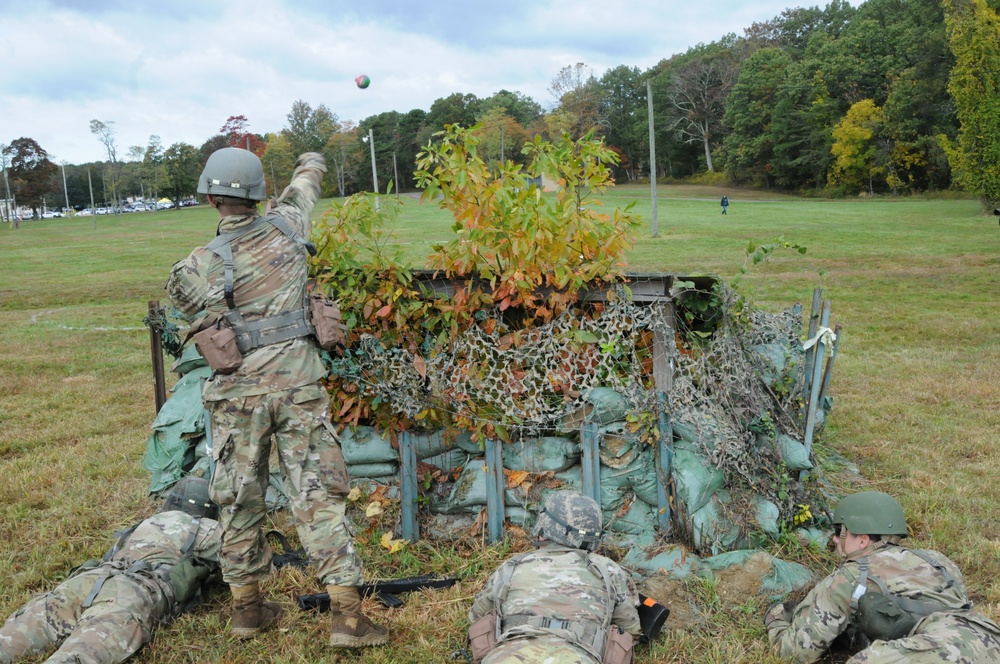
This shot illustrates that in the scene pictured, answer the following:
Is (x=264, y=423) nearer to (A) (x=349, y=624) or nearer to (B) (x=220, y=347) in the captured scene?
(B) (x=220, y=347)

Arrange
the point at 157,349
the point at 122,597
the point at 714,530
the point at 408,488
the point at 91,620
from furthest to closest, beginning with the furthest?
1. the point at 157,349
2. the point at 408,488
3. the point at 714,530
4. the point at 122,597
5. the point at 91,620

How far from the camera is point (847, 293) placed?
620 inches

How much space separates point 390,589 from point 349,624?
0.61 meters

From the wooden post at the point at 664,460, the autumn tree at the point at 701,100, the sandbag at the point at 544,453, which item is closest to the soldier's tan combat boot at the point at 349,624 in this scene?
the sandbag at the point at 544,453

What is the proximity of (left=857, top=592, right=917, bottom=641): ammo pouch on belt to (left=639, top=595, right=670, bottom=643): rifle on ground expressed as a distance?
90 centimetres

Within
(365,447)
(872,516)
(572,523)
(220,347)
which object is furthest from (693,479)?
(220,347)

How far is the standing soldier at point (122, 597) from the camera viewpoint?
3.87m

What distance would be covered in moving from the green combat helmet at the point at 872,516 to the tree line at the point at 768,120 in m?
Result: 34.6

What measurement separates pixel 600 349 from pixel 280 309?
75.4 inches

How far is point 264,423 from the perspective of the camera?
416 centimetres

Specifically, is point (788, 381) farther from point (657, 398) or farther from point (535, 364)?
point (535, 364)

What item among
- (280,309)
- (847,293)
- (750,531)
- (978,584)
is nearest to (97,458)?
(280,309)

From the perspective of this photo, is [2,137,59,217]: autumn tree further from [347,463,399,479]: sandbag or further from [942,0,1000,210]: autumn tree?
[347,463,399,479]: sandbag

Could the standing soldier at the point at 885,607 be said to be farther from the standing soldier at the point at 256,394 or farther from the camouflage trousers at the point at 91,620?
the camouflage trousers at the point at 91,620
